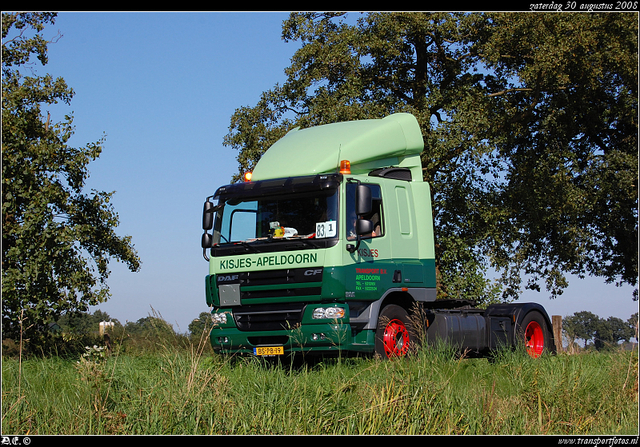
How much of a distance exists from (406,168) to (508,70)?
34.7 feet

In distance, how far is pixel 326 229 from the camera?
973cm

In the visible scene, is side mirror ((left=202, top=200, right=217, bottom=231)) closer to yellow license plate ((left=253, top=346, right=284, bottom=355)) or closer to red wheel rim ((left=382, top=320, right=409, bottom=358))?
yellow license plate ((left=253, top=346, right=284, bottom=355))

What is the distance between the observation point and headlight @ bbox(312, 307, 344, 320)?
31.3ft

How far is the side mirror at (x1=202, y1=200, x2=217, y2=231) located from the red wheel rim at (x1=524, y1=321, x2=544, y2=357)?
6.49 metres

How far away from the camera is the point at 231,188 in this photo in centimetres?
1066

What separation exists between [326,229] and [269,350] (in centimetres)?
195

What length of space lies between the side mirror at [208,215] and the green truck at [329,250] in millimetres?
16

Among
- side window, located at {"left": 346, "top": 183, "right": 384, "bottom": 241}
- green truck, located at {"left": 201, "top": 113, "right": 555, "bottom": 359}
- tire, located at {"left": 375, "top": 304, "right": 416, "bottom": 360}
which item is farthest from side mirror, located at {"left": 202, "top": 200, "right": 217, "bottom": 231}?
tire, located at {"left": 375, "top": 304, "right": 416, "bottom": 360}

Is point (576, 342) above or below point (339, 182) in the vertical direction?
below

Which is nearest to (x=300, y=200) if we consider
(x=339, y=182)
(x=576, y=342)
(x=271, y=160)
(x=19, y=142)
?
(x=339, y=182)

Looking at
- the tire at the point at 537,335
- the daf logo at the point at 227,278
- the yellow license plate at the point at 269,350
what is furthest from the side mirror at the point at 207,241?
the tire at the point at 537,335

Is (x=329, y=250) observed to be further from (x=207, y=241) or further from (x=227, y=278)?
(x=207, y=241)

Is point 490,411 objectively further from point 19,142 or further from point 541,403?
point 19,142

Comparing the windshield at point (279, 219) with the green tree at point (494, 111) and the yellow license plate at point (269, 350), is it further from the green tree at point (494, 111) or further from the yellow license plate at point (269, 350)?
the green tree at point (494, 111)
